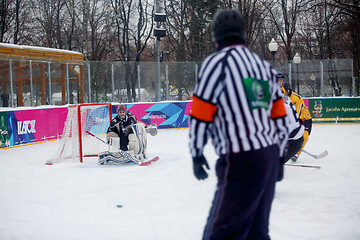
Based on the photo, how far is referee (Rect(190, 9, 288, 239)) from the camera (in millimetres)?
2279

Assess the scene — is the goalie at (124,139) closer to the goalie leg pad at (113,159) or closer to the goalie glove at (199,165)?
the goalie leg pad at (113,159)

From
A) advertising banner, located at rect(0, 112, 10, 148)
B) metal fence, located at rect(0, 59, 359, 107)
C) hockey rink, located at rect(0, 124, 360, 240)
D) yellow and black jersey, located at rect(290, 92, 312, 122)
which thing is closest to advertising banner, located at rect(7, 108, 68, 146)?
advertising banner, located at rect(0, 112, 10, 148)

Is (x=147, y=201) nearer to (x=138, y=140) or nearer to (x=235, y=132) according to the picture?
(x=138, y=140)

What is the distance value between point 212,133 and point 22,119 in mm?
10184

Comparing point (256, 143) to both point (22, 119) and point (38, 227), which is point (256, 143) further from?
point (22, 119)

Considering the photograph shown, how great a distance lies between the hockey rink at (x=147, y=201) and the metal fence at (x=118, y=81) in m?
5.67

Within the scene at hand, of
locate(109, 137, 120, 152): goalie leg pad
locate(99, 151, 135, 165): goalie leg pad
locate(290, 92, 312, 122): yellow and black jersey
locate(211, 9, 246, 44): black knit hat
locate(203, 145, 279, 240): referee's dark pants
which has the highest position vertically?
locate(211, 9, 246, 44): black knit hat

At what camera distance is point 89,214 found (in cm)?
501

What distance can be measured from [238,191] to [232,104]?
1.43 ft

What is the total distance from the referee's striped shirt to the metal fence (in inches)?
501

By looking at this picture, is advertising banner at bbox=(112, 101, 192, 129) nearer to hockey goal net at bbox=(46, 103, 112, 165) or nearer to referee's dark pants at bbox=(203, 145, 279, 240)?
hockey goal net at bbox=(46, 103, 112, 165)

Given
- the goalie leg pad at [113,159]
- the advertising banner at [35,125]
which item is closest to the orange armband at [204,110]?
the goalie leg pad at [113,159]

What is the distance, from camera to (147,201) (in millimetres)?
5543

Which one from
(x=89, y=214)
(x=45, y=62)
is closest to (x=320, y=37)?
(x=45, y=62)
